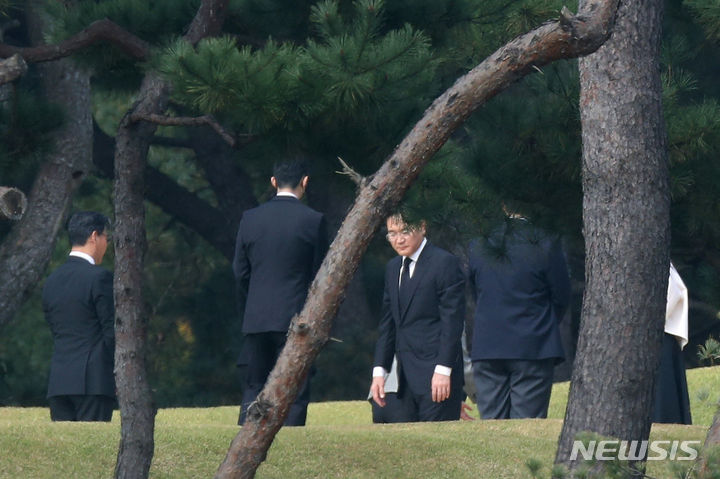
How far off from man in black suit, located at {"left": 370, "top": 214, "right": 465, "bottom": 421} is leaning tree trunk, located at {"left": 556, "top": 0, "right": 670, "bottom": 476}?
4.50 ft

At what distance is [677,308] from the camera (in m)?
8.86

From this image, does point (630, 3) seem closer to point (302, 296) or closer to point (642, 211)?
point (642, 211)

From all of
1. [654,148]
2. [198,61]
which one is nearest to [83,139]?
[198,61]

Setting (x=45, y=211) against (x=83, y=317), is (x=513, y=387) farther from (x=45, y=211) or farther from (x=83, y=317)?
(x=45, y=211)

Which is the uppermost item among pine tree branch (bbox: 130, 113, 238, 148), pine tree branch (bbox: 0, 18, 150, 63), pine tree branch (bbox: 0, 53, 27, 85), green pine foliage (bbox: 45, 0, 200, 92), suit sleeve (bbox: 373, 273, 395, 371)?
green pine foliage (bbox: 45, 0, 200, 92)

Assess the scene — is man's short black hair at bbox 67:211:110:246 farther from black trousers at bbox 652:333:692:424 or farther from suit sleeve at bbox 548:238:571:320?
black trousers at bbox 652:333:692:424

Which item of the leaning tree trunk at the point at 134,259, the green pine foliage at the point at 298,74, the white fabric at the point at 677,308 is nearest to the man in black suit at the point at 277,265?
the leaning tree trunk at the point at 134,259

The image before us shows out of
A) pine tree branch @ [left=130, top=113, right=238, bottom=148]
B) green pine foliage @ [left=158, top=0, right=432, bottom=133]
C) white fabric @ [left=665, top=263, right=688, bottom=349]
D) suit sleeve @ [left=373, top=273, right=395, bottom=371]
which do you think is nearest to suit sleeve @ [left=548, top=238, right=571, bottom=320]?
white fabric @ [left=665, top=263, right=688, bottom=349]

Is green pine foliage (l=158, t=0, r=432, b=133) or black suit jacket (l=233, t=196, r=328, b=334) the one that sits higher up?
green pine foliage (l=158, t=0, r=432, b=133)

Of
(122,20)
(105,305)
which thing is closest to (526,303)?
(105,305)

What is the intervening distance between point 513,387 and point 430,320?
1.12m

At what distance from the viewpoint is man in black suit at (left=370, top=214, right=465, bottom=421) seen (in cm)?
807

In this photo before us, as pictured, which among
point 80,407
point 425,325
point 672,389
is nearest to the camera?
point 425,325

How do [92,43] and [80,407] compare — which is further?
[80,407]
